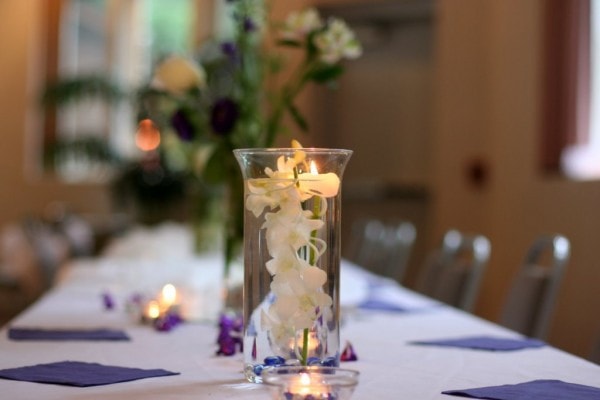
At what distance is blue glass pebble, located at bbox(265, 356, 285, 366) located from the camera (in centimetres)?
125

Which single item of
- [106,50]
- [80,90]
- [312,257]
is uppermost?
[106,50]

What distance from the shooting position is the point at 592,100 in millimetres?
4832

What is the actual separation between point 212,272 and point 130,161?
506 cm

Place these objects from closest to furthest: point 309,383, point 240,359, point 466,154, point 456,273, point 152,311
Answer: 1. point 309,383
2. point 240,359
3. point 152,311
4. point 456,273
5. point 466,154

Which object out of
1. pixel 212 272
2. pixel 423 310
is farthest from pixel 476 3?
pixel 423 310

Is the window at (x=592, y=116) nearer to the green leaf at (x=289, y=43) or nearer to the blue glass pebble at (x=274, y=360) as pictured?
the green leaf at (x=289, y=43)

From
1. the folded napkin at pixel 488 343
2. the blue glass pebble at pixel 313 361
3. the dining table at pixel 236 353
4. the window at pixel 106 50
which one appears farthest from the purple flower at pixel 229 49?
the window at pixel 106 50

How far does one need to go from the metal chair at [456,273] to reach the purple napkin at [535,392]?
146 centimetres

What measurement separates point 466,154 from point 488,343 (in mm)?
4650

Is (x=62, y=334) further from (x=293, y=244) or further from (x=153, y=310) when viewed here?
(x=293, y=244)

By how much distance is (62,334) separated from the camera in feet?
5.91

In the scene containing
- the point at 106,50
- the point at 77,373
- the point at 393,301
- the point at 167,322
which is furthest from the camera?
the point at 106,50

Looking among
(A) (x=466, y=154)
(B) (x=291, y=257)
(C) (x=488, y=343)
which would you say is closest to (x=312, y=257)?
(B) (x=291, y=257)

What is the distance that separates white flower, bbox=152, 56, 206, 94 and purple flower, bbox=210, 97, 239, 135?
0.08m
